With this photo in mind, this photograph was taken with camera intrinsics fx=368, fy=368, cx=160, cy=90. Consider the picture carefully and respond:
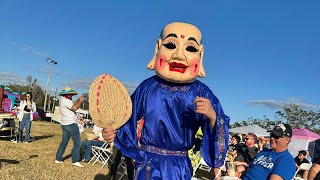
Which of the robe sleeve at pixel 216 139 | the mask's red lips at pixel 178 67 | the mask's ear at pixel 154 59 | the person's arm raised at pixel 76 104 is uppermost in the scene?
the mask's ear at pixel 154 59

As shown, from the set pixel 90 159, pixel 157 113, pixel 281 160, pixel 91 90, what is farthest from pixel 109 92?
pixel 90 159

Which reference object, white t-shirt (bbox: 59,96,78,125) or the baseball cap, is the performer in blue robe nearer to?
the baseball cap

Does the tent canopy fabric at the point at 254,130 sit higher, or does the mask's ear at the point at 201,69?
the mask's ear at the point at 201,69

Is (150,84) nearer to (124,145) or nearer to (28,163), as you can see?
(124,145)

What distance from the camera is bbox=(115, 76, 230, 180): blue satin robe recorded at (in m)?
2.64

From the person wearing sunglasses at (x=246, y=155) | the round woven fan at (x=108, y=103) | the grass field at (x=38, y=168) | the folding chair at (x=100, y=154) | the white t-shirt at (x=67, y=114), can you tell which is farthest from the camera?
the folding chair at (x=100, y=154)

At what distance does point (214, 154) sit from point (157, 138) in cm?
43

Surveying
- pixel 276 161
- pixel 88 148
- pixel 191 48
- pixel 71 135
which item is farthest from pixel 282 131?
pixel 88 148

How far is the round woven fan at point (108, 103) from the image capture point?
96.1 inches

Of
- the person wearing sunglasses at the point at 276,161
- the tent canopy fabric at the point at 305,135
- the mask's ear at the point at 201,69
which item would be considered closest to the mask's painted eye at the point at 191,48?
the mask's ear at the point at 201,69

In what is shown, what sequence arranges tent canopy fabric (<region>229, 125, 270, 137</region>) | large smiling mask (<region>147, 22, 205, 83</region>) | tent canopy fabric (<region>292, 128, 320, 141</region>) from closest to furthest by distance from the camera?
large smiling mask (<region>147, 22, 205, 83</region>), tent canopy fabric (<region>292, 128, 320, 141</region>), tent canopy fabric (<region>229, 125, 270, 137</region>)

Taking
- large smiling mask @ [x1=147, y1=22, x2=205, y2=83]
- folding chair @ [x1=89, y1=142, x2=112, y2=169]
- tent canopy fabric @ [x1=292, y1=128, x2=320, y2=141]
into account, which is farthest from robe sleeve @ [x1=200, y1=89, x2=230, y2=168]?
tent canopy fabric @ [x1=292, y1=128, x2=320, y2=141]

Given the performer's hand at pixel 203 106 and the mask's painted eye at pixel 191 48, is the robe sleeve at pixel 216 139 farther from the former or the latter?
the mask's painted eye at pixel 191 48

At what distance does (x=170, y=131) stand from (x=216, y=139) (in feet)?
1.10
